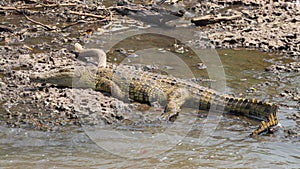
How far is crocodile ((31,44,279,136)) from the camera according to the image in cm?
646

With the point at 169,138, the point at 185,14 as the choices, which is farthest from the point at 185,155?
the point at 185,14

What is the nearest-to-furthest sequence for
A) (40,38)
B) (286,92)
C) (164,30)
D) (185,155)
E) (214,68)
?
1. (185,155)
2. (286,92)
3. (214,68)
4. (40,38)
5. (164,30)

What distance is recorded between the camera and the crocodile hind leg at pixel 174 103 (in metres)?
6.36

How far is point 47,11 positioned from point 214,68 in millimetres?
5186

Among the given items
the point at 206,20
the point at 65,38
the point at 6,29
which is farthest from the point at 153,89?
the point at 6,29

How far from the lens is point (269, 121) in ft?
19.3

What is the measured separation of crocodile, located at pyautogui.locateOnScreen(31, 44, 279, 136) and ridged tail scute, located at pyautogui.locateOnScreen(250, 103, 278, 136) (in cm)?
14

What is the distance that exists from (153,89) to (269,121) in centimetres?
185

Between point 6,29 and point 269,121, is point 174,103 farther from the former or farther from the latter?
point 6,29

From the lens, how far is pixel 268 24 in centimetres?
1034

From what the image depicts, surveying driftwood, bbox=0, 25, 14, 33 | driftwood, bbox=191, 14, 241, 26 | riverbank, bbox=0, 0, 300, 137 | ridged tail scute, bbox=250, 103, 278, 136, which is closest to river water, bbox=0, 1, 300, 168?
ridged tail scute, bbox=250, 103, 278, 136

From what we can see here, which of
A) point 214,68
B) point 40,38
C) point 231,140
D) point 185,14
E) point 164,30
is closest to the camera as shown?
point 231,140

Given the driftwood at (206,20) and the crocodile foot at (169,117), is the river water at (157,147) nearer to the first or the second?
the crocodile foot at (169,117)

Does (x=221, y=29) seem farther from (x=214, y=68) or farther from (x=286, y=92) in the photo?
(x=286, y=92)
